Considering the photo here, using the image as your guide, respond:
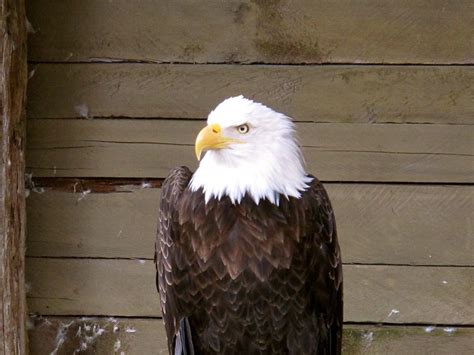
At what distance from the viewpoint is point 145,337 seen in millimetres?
3369

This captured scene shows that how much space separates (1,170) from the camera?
3.10 metres

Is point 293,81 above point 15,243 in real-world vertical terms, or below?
above

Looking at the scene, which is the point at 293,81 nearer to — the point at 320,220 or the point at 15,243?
the point at 320,220

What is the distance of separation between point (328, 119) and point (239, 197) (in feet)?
2.14

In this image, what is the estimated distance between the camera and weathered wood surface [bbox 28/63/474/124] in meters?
3.29

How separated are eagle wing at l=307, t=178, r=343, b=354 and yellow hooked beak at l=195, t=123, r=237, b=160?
31 cm

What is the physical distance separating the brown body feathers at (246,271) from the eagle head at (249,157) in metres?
0.03

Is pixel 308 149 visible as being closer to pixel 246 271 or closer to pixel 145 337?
pixel 246 271

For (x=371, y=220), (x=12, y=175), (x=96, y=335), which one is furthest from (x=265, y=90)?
(x=96, y=335)

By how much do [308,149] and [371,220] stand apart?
0.31 m

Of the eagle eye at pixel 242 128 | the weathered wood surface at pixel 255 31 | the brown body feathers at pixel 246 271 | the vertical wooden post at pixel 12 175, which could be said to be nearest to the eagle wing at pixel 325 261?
the brown body feathers at pixel 246 271

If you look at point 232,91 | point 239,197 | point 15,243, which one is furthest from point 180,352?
point 232,91

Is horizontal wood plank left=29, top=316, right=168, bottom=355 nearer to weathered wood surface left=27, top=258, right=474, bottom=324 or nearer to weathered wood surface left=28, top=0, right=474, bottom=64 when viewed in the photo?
weathered wood surface left=27, top=258, right=474, bottom=324

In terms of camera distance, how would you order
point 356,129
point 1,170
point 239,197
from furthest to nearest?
point 356,129
point 1,170
point 239,197
